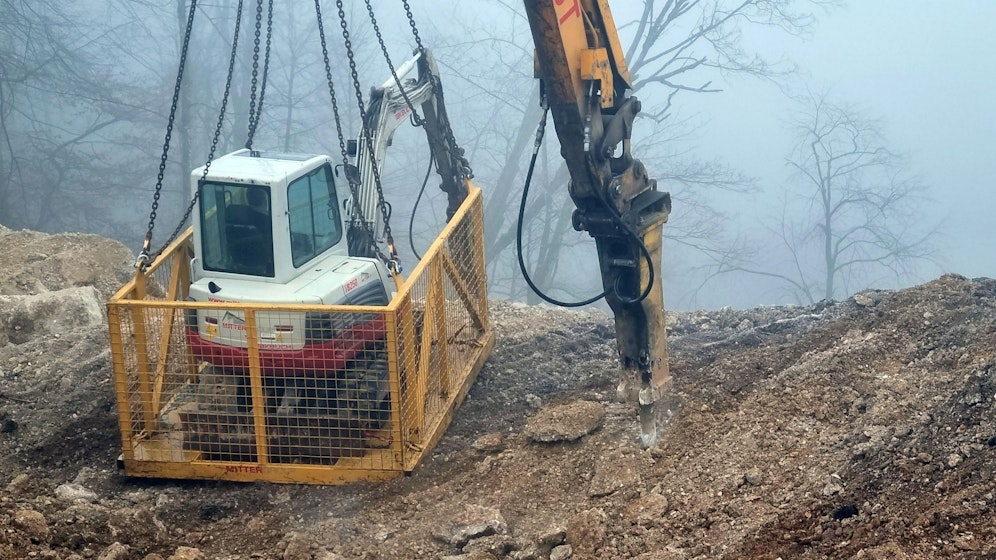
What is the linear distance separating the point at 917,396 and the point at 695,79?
48.6 meters

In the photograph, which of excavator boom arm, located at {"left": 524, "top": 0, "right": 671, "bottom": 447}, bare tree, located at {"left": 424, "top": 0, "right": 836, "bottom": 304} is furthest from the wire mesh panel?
bare tree, located at {"left": 424, "top": 0, "right": 836, "bottom": 304}

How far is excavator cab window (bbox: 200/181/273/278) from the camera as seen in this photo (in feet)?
22.5

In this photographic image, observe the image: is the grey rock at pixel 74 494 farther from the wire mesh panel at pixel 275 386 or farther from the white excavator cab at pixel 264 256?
the white excavator cab at pixel 264 256

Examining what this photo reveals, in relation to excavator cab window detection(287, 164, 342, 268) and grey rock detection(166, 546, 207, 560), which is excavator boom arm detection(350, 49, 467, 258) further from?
grey rock detection(166, 546, 207, 560)

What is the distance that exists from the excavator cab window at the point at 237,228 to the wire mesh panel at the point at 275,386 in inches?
18.3

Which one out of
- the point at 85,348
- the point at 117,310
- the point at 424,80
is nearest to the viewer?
the point at 117,310

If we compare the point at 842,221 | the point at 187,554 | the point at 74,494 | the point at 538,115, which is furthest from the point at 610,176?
the point at 842,221

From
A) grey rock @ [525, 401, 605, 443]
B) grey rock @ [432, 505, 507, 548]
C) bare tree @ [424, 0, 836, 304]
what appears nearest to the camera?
grey rock @ [432, 505, 507, 548]

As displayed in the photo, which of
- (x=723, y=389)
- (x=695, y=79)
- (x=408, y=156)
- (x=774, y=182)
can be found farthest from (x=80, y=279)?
(x=774, y=182)

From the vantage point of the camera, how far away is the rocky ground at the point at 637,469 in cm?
511

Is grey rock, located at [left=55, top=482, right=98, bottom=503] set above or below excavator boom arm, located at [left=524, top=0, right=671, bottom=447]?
below

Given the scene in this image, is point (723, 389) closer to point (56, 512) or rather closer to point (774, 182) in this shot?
point (56, 512)

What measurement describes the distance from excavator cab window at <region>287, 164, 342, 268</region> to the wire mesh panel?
731 mm

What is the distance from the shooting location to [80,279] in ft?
39.3
